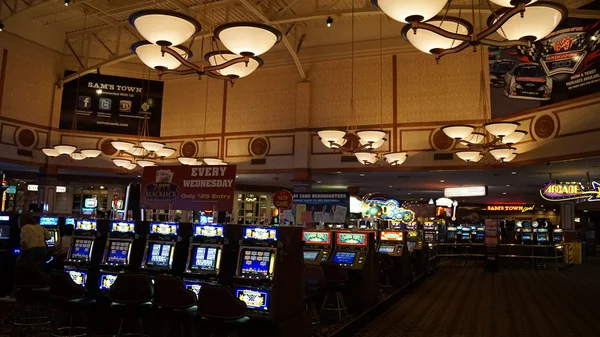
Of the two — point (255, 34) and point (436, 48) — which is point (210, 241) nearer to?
point (255, 34)

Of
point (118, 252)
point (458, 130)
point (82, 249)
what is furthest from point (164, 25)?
point (458, 130)

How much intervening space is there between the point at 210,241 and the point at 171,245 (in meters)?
0.60

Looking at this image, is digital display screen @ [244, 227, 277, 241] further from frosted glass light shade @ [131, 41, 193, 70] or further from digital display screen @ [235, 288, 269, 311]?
frosted glass light shade @ [131, 41, 193, 70]

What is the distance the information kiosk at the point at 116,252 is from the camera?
19.6 ft

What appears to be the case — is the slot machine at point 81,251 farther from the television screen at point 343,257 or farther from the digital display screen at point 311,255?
the television screen at point 343,257

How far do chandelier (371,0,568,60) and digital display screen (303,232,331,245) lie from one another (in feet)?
13.9

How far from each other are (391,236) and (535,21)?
6.78 metres

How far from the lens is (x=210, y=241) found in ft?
17.9

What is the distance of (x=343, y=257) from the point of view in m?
7.96

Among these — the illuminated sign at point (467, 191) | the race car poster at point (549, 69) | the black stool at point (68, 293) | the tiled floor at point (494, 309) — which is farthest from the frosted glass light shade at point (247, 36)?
the illuminated sign at point (467, 191)

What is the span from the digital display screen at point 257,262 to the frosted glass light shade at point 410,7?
2.65 m

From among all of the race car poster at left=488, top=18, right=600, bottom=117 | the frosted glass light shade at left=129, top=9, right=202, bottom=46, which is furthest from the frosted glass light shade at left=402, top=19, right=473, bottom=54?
the race car poster at left=488, top=18, right=600, bottom=117

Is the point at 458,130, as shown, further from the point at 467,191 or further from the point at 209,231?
the point at 467,191

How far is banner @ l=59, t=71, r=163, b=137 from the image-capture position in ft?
49.4
